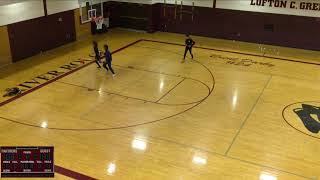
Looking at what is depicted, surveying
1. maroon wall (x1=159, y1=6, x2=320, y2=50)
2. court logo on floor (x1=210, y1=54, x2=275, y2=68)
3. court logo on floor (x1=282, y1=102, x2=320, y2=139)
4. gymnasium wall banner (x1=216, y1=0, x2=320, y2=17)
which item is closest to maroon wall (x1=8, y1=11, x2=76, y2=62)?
maroon wall (x1=159, y1=6, x2=320, y2=50)

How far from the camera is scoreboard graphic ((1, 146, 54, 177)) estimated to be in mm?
7215

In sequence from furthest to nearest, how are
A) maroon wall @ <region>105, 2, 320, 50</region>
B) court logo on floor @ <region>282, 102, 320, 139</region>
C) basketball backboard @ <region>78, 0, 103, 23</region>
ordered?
basketball backboard @ <region>78, 0, 103, 23</region>
maroon wall @ <region>105, 2, 320, 50</region>
court logo on floor @ <region>282, 102, 320, 139</region>

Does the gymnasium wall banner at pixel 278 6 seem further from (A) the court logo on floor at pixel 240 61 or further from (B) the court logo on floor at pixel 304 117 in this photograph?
(B) the court logo on floor at pixel 304 117

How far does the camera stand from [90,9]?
78.7 ft

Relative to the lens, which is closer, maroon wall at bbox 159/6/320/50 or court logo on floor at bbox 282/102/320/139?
court logo on floor at bbox 282/102/320/139

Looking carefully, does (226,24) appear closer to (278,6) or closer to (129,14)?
(278,6)

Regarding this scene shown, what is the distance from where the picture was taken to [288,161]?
410 inches

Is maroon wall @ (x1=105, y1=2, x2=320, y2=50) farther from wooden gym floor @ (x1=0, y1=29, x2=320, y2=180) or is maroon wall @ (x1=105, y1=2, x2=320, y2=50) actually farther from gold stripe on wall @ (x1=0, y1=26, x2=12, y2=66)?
gold stripe on wall @ (x1=0, y1=26, x2=12, y2=66)

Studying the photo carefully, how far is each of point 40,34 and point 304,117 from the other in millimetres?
15165

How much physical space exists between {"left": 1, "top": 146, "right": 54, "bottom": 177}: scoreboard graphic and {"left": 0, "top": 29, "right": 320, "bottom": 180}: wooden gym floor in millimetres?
2156

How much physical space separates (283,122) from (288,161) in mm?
2627

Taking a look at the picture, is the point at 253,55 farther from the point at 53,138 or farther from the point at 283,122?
the point at 53,138

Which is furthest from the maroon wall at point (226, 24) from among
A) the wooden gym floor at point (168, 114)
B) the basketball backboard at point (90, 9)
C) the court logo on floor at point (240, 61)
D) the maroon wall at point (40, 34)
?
the maroon wall at point (40, 34)

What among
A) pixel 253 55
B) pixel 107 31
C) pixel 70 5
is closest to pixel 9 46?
pixel 70 5
